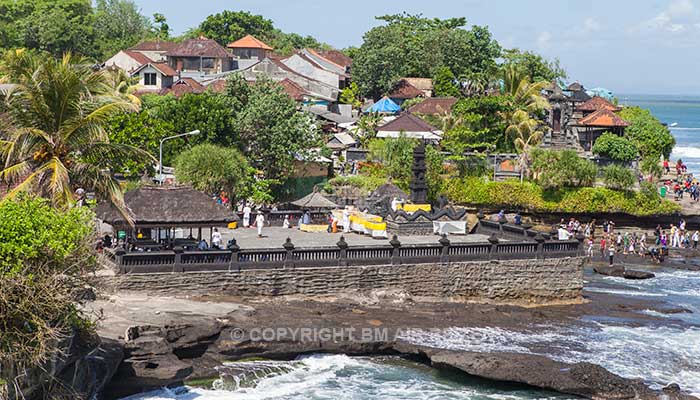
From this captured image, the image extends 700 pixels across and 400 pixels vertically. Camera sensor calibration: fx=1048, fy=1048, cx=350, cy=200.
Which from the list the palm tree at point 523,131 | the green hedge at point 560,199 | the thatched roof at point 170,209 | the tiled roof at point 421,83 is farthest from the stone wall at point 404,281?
the tiled roof at point 421,83

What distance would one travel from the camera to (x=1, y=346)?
70.0 feet

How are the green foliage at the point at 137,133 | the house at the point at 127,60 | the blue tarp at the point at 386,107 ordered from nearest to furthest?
the green foliage at the point at 137,133 → the blue tarp at the point at 386,107 → the house at the point at 127,60

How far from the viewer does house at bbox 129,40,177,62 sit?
4126 inches

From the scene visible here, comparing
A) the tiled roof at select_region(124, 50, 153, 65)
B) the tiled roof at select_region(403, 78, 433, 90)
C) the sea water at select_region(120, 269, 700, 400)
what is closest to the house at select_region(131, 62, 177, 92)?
the tiled roof at select_region(124, 50, 153, 65)

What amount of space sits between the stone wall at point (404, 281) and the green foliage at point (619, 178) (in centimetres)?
2070

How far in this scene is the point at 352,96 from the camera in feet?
300

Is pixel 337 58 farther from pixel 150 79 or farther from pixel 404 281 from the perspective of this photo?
pixel 404 281

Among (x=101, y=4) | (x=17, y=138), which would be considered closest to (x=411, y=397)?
(x=17, y=138)

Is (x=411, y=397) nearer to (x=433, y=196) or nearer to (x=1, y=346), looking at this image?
(x=1, y=346)

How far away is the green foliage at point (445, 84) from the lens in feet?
310

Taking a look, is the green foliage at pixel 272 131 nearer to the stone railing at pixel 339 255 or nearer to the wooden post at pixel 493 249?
the stone railing at pixel 339 255

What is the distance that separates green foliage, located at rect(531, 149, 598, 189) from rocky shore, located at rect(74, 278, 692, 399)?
23322mm

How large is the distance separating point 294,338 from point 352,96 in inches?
2421

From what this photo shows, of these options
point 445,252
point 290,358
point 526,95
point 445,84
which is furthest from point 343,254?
point 445,84
